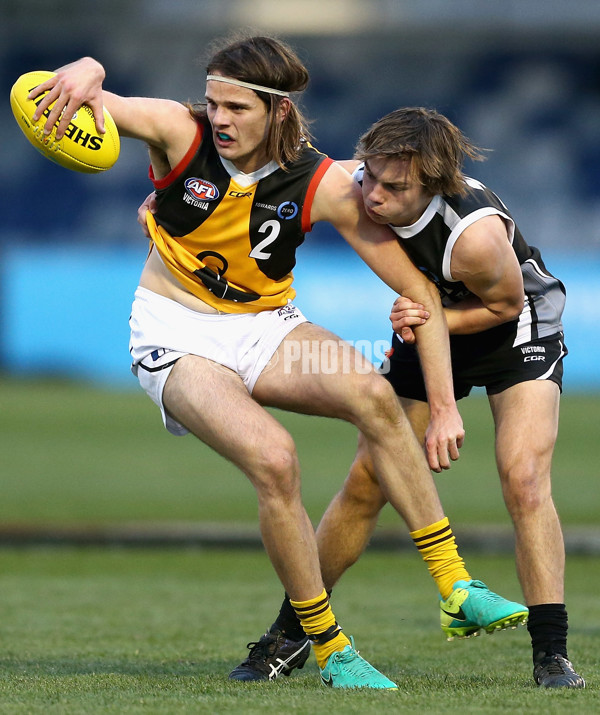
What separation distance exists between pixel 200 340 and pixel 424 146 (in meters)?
1.26

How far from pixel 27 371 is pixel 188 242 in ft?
63.7

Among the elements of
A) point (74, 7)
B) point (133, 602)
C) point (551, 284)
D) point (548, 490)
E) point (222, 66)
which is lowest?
point (133, 602)

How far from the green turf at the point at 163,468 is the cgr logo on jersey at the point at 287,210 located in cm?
580

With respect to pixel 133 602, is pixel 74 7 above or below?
above

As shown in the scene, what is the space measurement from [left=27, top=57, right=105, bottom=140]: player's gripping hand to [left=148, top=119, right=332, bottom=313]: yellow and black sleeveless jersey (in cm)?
46

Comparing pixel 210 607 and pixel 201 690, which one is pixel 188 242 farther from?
pixel 210 607

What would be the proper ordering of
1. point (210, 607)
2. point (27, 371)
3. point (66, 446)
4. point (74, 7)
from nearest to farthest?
point (210, 607) → point (66, 446) → point (27, 371) → point (74, 7)

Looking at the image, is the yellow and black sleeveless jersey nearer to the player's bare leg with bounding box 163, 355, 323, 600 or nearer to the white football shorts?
the white football shorts

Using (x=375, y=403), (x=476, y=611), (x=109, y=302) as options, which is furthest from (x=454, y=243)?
(x=109, y=302)

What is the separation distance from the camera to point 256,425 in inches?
200

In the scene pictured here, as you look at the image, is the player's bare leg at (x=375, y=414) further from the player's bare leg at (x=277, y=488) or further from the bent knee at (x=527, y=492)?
the bent knee at (x=527, y=492)

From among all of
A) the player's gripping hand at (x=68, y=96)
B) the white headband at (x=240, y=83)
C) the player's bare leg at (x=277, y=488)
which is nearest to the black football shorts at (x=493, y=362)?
the player's bare leg at (x=277, y=488)

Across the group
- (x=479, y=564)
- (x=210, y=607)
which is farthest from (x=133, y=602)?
(x=479, y=564)

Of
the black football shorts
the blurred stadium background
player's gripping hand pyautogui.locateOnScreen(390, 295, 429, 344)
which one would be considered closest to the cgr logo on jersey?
player's gripping hand pyautogui.locateOnScreen(390, 295, 429, 344)
